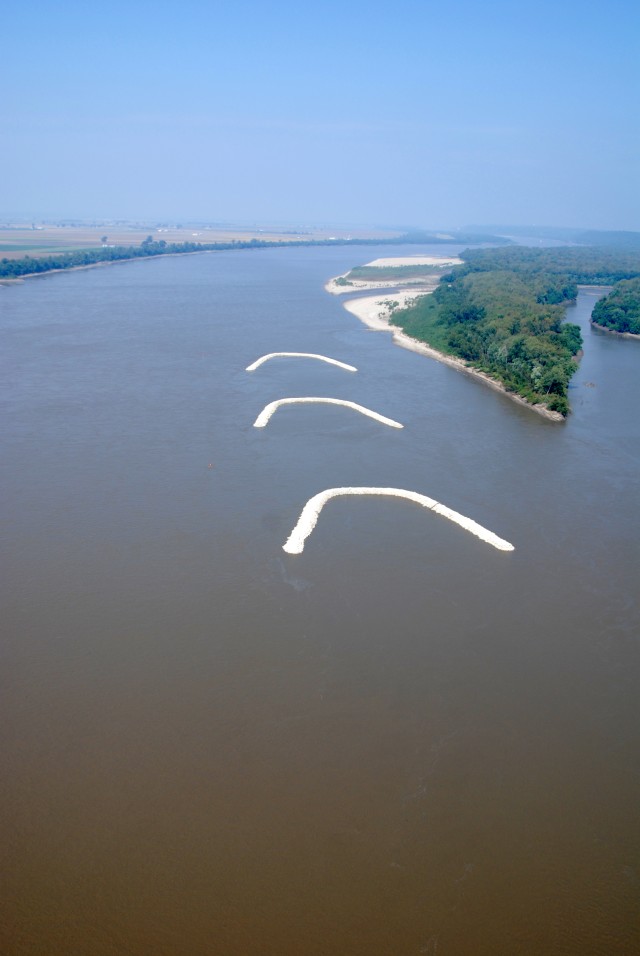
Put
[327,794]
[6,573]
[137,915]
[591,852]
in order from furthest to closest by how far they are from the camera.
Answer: [6,573], [327,794], [591,852], [137,915]

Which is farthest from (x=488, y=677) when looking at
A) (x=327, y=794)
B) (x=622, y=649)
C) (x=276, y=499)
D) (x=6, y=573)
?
(x=6, y=573)

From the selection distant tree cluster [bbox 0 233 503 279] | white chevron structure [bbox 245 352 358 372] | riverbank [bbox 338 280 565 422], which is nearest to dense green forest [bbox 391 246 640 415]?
riverbank [bbox 338 280 565 422]

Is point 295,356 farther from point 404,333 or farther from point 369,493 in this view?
point 369,493

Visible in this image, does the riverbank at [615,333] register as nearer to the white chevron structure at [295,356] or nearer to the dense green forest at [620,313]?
the dense green forest at [620,313]

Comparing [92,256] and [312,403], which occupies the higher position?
[92,256]

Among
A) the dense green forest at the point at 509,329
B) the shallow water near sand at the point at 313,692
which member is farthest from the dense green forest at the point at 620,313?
the shallow water near sand at the point at 313,692

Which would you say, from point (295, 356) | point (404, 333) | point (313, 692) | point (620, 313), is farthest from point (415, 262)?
point (313, 692)

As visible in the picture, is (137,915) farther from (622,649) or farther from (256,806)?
(622,649)
